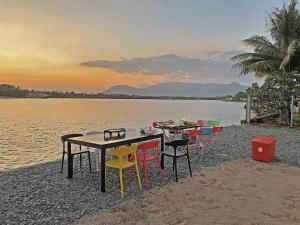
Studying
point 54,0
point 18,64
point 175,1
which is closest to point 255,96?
point 175,1

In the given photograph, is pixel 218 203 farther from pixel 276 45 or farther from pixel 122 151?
pixel 276 45

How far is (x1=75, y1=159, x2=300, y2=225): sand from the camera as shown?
3352 mm

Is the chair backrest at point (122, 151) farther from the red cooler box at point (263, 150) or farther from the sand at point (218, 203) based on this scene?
the red cooler box at point (263, 150)

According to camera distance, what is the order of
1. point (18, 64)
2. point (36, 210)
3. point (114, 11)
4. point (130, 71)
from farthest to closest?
1. point (130, 71)
2. point (18, 64)
3. point (114, 11)
4. point (36, 210)

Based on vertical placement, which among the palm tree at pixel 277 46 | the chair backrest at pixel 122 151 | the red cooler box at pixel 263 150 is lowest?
the red cooler box at pixel 263 150

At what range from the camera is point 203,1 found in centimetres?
1333

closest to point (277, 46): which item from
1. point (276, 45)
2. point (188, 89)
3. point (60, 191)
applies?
point (276, 45)

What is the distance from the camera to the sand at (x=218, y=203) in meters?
3.35

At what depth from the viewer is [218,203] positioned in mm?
3834

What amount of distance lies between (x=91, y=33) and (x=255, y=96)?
923 centimetres

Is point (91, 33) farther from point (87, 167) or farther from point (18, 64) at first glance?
point (87, 167)

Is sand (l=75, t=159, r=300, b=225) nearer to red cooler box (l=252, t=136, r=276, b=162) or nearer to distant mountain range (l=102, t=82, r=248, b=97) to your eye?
red cooler box (l=252, t=136, r=276, b=162)

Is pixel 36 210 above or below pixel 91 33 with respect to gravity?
below

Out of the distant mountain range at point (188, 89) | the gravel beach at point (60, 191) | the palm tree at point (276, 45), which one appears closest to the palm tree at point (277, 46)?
the palm tree at point (276, 45)
